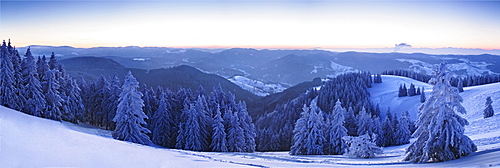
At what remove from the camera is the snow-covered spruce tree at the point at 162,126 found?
41.0 meters

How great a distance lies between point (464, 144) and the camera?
1481 centimetres

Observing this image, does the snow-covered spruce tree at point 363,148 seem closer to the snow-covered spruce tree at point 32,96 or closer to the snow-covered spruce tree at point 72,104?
the snow-covered spruce tree at point 32,96

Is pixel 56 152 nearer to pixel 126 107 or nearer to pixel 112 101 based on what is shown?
pixel 126 107

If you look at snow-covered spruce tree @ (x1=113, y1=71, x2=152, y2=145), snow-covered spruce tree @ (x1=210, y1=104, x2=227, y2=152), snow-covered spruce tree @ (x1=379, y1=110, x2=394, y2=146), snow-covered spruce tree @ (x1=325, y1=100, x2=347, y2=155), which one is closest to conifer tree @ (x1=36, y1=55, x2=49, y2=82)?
snow-covered spruce tree @ (x1=113, y1=71, x2=152, y2=145)

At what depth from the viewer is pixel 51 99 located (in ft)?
116

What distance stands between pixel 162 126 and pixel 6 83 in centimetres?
1884

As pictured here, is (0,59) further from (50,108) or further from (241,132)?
(241,132)

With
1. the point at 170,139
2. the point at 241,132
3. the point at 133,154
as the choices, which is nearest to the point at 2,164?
the point at 133,154

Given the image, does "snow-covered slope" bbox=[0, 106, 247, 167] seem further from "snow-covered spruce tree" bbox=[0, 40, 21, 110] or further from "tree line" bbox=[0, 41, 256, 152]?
"snow-covered spruce tree" bbox=[0, 40, 21, 110]

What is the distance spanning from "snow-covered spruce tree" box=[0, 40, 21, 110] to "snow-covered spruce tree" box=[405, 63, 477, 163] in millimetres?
40805

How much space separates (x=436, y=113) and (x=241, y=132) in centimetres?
2711

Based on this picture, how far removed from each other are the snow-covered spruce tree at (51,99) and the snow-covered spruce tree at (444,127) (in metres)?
39.2

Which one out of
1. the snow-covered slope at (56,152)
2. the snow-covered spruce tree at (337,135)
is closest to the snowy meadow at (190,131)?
the snow-covered slope at (56,152)

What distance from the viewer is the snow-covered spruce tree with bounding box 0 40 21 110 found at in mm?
31828
